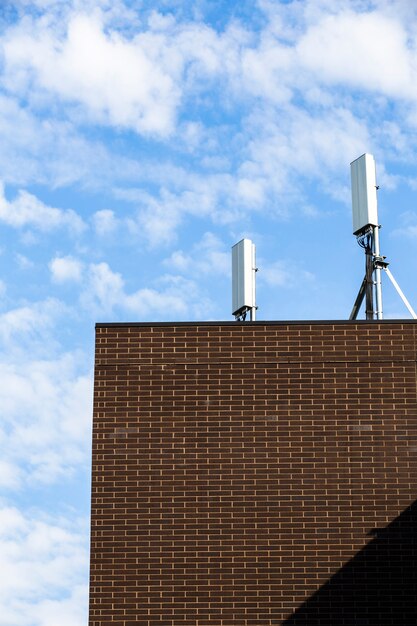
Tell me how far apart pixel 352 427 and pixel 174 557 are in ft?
12.1

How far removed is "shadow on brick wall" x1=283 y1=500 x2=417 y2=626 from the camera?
18.3 metres

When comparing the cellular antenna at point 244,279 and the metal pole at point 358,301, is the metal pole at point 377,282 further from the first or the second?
the cellular antenna at point 244,279

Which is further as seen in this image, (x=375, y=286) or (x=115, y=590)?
(x=375, y=286)

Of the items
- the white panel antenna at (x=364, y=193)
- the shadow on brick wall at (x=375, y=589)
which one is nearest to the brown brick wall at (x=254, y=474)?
the shadow on brick wall at (x=375, y=589)

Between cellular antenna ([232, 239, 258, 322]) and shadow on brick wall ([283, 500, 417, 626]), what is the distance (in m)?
6.77

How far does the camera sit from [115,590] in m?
18.5

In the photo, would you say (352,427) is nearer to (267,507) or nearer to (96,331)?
(267,507)

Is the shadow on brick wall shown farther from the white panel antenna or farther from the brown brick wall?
the white panel antenna

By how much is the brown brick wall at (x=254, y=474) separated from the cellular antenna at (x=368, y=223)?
239 centimetres

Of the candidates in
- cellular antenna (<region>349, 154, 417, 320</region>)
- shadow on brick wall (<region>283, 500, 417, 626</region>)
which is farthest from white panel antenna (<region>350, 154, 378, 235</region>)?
shadow on brick wall (<region>283, 500, 417, 626</region>)

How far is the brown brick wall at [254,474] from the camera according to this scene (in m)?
18.5

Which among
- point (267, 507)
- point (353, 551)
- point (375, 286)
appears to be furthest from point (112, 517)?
point (375, 286)

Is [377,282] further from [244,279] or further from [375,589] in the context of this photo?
[375,589]

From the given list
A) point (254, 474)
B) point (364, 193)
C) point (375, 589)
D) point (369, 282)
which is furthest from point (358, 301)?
point (375, 589)
